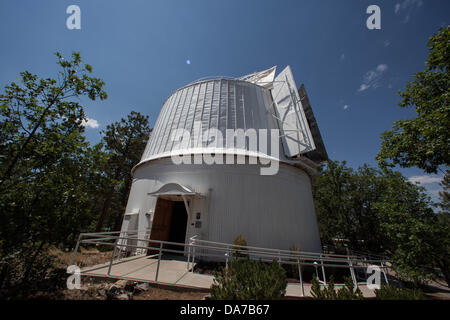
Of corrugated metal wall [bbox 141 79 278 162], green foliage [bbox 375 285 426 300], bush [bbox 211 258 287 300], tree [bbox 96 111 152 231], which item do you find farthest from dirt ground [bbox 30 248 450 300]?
tree [bbox 96 111 152 231]

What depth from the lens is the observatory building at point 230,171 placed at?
31.0 ft

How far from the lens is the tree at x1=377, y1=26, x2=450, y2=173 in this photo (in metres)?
6.21

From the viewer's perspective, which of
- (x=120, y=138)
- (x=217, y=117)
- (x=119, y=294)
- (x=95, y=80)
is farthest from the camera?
(x=120, y=138)

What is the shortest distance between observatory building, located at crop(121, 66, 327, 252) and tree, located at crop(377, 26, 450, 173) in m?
4.13

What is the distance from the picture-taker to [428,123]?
21.4 feet

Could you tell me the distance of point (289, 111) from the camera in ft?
43.9

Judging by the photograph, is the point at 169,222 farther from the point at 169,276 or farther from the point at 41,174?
the point at 41,174

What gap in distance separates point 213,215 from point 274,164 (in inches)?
192

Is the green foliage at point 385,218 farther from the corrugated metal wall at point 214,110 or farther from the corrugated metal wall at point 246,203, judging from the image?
the corrugated metal wall at point 214,110

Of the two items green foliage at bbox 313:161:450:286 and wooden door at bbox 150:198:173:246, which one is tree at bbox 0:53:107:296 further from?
green foliage at bbox 313:161:450:286

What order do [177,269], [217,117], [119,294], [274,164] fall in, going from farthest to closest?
[217,117] → [274,164] → [177,269] → [119,294]

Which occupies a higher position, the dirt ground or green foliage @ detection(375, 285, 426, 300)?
green foliage @ detection(375, 285, 426, 300)
